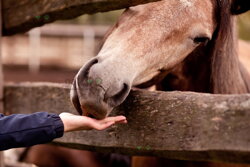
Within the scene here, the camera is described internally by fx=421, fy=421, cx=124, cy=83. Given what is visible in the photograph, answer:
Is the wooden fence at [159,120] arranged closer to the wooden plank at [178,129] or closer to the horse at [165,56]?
the wooden plank at [178,129]

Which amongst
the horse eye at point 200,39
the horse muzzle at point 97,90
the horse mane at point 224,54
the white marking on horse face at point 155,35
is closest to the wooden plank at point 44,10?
the white marking on horse face at point 155,35

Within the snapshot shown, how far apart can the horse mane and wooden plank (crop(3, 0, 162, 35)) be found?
1.90ft

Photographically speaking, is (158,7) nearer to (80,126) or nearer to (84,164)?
(80,126)

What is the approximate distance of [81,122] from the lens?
1500 millimetres

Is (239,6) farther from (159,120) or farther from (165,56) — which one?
(159,120)

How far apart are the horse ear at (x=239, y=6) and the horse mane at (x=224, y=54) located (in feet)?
0.10

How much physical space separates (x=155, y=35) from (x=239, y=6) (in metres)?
0.56

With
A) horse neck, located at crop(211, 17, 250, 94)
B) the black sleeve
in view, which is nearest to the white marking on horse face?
horse neck, located at crop(211, 17, 250, 94)

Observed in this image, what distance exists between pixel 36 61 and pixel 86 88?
903 cm

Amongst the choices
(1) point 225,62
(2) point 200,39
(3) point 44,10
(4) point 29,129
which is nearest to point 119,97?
(4) point 29,129

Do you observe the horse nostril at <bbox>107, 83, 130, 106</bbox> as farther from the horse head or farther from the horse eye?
the horse eye

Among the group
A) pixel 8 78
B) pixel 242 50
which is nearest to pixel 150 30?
pixel 242 50

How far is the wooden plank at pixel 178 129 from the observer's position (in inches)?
54.2

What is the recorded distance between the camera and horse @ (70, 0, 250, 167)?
1.57 meters
